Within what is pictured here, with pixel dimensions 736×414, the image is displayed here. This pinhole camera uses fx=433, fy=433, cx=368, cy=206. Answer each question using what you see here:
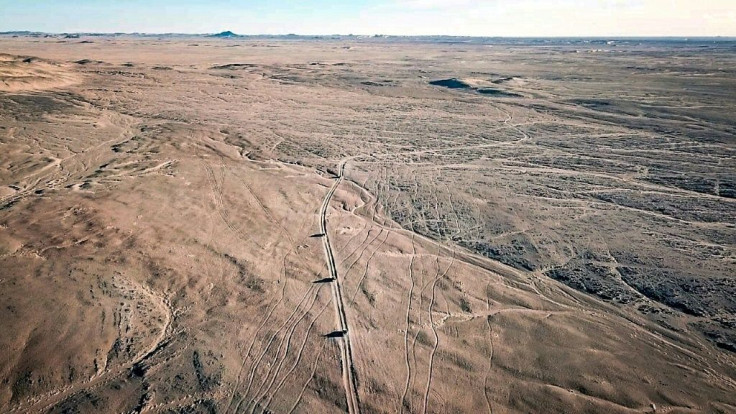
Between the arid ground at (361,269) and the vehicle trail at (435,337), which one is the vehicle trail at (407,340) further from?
the vehicle trail at (435,337)

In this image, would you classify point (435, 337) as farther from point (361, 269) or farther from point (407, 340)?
point (361, 269)

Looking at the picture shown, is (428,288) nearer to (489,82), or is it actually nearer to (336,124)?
(336,124)

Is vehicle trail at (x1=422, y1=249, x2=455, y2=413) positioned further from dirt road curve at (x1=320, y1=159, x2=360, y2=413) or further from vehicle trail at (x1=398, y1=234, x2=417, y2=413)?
dirt road curve at (x1=320, y1=159, x2=360, y2=413)

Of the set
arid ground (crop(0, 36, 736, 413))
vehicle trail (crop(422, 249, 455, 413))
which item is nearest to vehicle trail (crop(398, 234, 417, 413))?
arid ground (crop(0, 36, 736, 413))

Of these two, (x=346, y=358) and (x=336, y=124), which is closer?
(x=346, y=358)

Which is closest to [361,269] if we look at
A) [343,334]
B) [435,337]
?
[343,334]

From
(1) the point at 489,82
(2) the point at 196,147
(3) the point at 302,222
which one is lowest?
(3) the point at 302,222

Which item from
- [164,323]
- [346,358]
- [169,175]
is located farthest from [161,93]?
[346,358]

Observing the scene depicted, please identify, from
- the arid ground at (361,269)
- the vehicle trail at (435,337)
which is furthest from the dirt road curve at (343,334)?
the vehicle trail at (435,337)
